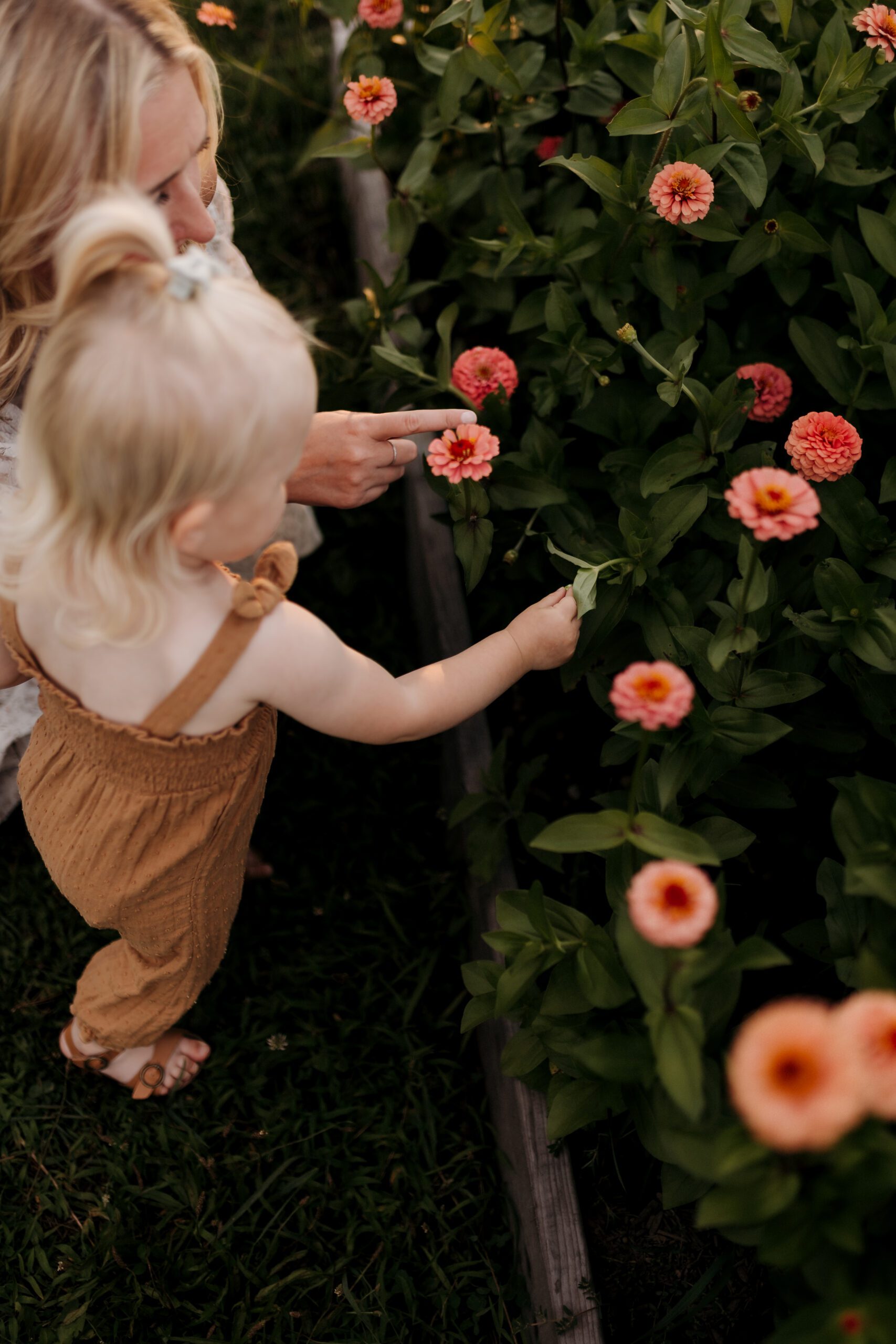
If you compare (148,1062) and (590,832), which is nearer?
(590,832)

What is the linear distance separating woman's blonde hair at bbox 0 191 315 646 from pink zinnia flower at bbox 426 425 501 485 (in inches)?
11.3

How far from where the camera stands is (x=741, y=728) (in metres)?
1.13

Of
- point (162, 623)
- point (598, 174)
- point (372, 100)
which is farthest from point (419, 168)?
point (162, 623)

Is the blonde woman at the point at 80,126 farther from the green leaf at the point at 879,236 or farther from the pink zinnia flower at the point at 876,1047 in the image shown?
the green leaf at the point at 879,236

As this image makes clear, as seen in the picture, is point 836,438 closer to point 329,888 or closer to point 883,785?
point 883,785

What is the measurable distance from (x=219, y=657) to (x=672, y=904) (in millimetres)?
519

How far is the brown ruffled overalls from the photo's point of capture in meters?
1.08

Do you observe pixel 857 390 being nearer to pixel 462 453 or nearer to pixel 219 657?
pixel 462 453

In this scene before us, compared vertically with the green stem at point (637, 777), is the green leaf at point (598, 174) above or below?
above

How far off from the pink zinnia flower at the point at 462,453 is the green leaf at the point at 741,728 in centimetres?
40

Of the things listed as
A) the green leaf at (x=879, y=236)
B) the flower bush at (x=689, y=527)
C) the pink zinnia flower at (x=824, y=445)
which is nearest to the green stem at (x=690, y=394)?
the flower bush at (x=689, y=527)

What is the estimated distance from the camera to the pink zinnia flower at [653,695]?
0.82m

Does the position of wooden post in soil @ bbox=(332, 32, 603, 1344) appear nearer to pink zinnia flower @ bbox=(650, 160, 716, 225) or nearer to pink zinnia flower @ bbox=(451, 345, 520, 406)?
pink zinnia flower @ bbox=(451, 345, 520, 406)

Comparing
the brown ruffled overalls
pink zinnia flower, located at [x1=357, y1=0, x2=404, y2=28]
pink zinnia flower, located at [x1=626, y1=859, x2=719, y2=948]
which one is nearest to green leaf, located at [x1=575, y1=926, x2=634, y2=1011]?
pink zinnia flower, located at [x1=626, y1=859, x2=719, y2=948]
